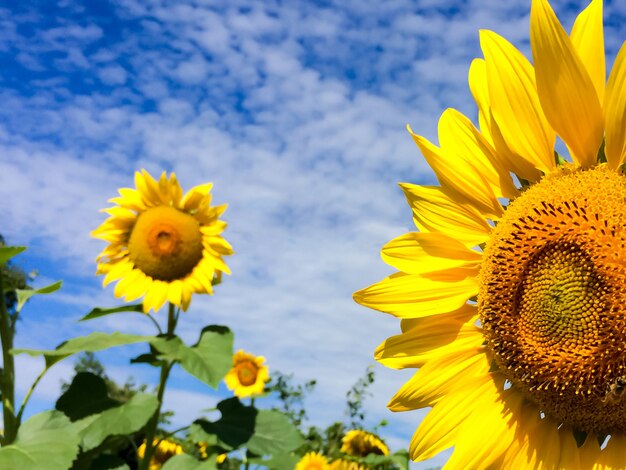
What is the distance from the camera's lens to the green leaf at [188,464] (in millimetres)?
4230

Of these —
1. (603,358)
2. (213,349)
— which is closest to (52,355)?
(213,349)

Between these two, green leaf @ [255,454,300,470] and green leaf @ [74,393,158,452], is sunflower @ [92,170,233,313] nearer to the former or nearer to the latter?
green leaf @ [74,393,158,452]

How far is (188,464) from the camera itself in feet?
14.1

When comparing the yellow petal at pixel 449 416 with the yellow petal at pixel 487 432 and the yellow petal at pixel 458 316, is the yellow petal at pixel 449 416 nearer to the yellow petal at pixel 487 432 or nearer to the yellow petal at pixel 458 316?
the yellow petal at pixel 487 432

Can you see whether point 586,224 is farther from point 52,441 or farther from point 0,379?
point 0,379

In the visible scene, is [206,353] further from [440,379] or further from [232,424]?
[440,379]

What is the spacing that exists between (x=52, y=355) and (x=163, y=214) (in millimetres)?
1411

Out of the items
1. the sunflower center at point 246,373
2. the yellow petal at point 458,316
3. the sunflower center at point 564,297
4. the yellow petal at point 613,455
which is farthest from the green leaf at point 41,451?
the sunflower center at point 246,373

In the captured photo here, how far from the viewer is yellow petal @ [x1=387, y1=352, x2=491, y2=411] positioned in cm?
220

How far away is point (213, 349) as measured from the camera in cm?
451

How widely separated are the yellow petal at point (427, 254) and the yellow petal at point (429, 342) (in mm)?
164

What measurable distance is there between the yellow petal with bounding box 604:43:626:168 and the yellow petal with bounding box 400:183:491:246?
0.45 metres

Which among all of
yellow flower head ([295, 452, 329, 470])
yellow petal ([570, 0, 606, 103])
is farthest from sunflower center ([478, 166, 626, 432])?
yellow flower head ([295, 452, 329, 470])

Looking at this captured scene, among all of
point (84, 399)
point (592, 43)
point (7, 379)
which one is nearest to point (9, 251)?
point (7, 379)
